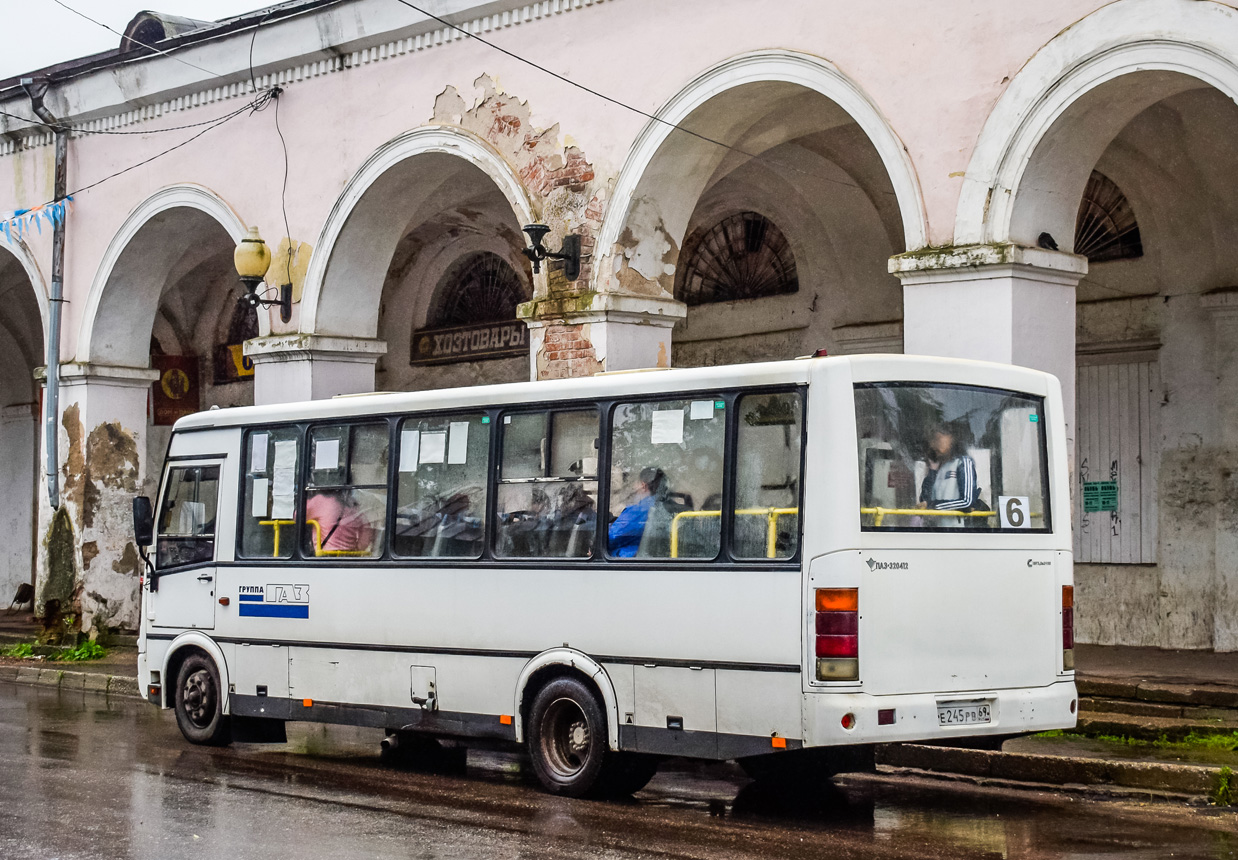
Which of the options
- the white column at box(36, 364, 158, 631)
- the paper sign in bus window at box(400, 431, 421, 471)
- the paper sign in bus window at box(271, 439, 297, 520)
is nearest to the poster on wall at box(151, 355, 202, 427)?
the white column at box(36, 364, 158, 631)

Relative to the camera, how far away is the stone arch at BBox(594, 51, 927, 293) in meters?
11.1

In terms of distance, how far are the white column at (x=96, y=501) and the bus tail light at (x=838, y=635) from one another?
12434 mm

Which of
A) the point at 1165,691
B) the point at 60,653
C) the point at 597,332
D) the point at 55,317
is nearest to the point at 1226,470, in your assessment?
the point at 1165,691

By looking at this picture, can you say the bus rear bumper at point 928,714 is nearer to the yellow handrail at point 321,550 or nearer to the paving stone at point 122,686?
the yellow handrail at point 321,550

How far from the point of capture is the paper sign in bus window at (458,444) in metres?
9.64

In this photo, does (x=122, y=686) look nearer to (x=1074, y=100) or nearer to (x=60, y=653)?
(x=60, y=653)

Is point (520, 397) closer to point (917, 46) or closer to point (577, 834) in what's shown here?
point (577, 834)

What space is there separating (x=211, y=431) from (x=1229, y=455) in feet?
27.6

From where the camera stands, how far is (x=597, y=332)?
12945 millimetres

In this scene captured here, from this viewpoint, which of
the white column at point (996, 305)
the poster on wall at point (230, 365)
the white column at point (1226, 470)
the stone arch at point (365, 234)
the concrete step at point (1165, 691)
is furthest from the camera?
the poster on wall at point (230, 365)

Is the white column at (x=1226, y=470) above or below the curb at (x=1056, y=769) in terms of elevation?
above

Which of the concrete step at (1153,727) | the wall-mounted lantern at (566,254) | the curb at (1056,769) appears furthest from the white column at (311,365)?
the concrete step at (1153,727)

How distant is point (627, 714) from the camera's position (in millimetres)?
8625

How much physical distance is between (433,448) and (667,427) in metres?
1.88
